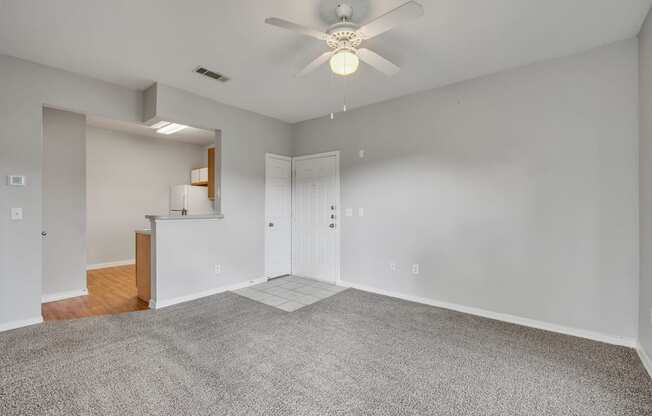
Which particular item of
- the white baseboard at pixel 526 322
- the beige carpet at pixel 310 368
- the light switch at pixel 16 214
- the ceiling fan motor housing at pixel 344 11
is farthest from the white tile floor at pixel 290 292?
the ceiling fan motor housing at pixel 344 11

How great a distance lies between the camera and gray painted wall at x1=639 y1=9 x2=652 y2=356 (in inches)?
88.2

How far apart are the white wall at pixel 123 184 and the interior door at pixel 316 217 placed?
3.32 meters

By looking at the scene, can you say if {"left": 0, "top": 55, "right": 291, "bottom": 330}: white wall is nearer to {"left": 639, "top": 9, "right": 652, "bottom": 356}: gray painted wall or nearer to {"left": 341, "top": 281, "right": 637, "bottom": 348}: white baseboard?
{"left": 341, "top": 281, "right": 637, "bottom": 348}: white baseboard

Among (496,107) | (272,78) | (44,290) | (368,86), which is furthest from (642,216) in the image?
(44,290)

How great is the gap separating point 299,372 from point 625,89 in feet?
11.3

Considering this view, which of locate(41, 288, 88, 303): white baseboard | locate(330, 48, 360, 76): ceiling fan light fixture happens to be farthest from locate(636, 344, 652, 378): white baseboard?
locate(41, 288, 88, 303): white baseboard

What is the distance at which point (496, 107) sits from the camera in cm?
319

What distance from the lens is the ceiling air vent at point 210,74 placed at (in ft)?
10.4

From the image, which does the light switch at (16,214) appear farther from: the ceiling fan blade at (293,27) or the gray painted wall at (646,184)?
the gray painted wall at (646,184)

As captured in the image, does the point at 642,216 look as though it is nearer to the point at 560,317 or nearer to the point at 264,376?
the point at 560,317

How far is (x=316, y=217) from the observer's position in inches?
190

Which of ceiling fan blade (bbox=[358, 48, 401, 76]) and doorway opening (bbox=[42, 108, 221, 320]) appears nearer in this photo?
ceiling fan blade (bbox=[358, 48, 401, 76])

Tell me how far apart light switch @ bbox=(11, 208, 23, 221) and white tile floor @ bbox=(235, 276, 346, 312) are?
2333 mm

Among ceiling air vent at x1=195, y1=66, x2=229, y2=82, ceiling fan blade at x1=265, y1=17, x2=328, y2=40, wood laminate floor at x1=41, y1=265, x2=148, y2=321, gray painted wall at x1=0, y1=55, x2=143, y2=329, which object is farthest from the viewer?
wood laminate floor at x1=41, y1=265, x2=148, y2=321
